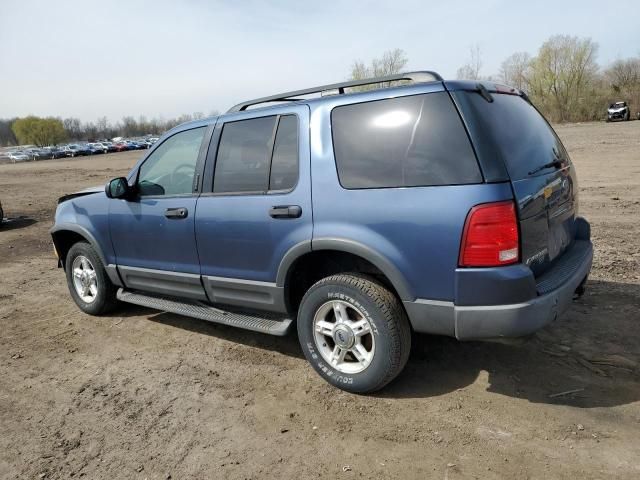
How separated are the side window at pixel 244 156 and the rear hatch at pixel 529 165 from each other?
1420 mm

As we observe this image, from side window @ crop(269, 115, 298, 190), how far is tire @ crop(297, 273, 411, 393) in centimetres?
74

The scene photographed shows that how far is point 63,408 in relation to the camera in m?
3.33

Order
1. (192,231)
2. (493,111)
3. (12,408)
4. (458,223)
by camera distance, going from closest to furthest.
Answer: (458,223) < (493,111) < (12,408) < (192,231)

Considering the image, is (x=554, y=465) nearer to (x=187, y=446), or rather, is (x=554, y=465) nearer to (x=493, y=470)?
(x=493, y=470)

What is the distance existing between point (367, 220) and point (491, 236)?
0.72m

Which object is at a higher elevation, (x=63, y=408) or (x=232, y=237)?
(x=232, y=237)

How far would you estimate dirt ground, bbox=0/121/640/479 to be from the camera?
2.59 meters

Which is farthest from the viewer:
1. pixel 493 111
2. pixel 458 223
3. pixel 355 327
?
pixel 355 327

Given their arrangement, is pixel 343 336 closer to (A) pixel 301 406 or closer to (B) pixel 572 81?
(A) pixel 301 406

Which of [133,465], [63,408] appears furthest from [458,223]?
[63,408]

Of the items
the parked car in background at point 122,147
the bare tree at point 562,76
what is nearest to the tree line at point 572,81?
the bare tree at point 562,76

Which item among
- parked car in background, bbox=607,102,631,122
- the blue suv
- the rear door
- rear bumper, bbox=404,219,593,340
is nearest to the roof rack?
the blue suv

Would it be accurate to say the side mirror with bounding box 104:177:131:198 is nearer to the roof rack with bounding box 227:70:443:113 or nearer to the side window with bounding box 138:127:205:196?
the side window with bounding box 138:127:205:196

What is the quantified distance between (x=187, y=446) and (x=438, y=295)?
168 centimetres
